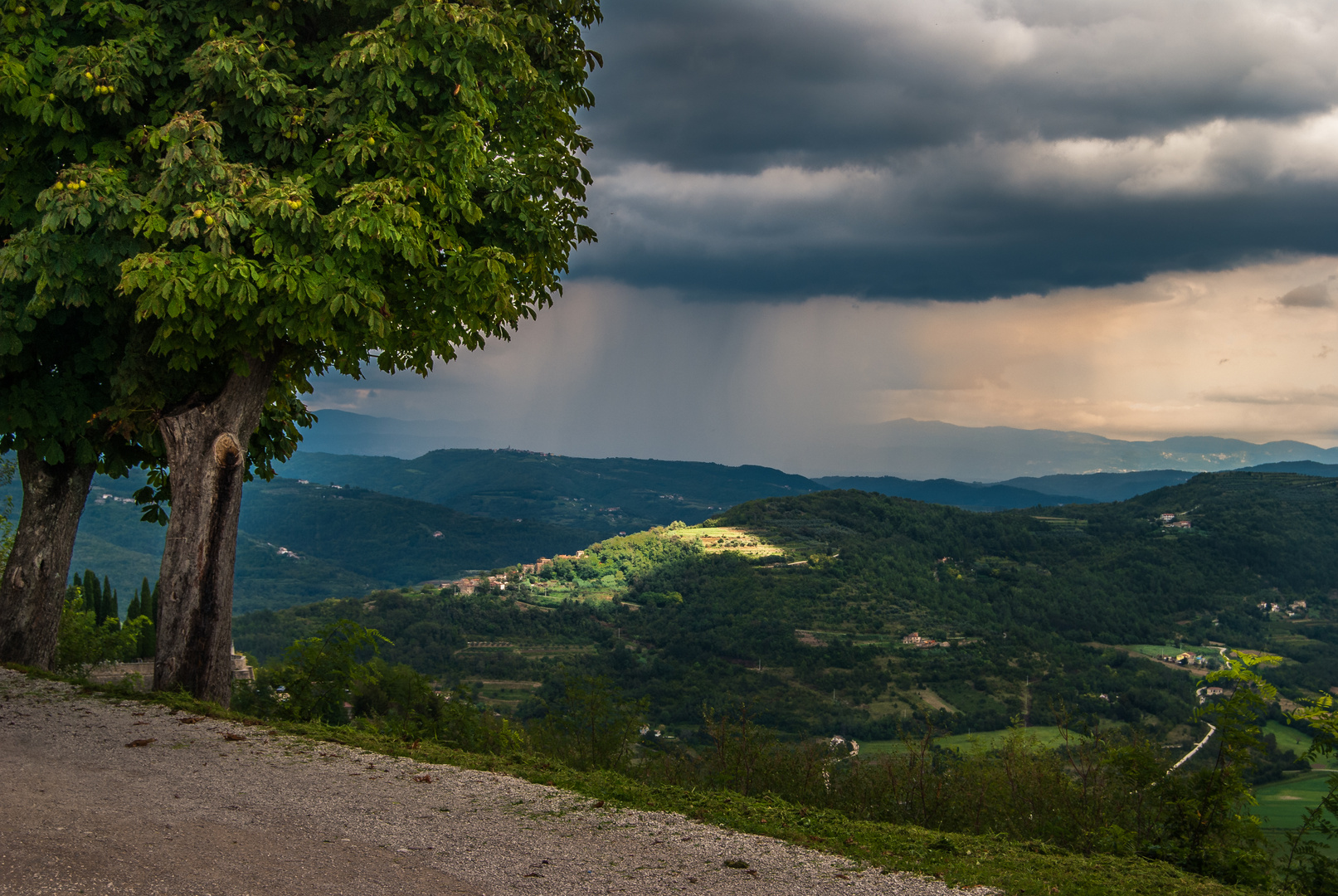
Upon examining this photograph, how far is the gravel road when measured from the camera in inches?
201

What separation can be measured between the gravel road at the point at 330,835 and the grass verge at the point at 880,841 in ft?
0.73

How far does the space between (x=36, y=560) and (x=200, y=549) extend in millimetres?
3946

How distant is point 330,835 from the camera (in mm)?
5910

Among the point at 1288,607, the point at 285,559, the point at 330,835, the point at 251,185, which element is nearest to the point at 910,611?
the point at 1288,607

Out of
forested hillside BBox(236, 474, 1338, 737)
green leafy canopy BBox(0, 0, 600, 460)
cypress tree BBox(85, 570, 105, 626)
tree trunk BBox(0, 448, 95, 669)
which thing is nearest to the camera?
green leafy canopy BBox(0, 0, 600, 460)

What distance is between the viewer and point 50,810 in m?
6.11

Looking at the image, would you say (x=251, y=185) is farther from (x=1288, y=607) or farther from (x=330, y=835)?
(x=1288, y=607)

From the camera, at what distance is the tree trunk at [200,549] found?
10.3m

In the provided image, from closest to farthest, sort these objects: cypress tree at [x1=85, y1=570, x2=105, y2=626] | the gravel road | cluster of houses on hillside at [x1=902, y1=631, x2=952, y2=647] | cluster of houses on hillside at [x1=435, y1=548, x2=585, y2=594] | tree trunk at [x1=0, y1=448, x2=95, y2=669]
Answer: the gravel road, tree trunk at [x1=0, y1=448, x2=95, y2=669], cypress tree at [x1=85, y1=570, x2=105, y2=626], cluster of houses on hillside at [x1=902, y1=631, x2=952, y2=647], cluster of houses on hillside at [x1=435, y1=548, x2=585, y2=594]

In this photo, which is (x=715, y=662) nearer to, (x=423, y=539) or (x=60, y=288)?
(x=60, y=288)

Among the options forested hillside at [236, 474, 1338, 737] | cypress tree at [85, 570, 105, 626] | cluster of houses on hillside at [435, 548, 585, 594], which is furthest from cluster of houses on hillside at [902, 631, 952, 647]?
cypress tree at [85, 570, 105, 626]

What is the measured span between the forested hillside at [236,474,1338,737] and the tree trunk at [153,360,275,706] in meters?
41.4

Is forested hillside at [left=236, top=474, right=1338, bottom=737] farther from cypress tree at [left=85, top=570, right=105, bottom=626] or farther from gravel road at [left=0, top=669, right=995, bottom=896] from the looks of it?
gravel road at [left=0, top=669, right=995, bottom=896]

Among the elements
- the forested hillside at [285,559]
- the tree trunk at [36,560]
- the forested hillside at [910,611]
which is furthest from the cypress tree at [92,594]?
the forested hillside at [285,559]
